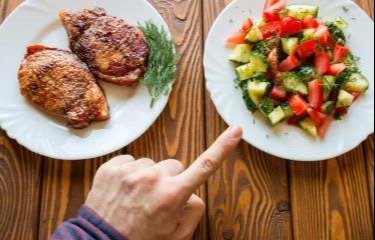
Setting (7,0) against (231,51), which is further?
(7,0)

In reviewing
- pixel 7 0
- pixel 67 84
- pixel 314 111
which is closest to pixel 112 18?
pixel 67 84

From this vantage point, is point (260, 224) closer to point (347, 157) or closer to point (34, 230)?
point (347, 157)

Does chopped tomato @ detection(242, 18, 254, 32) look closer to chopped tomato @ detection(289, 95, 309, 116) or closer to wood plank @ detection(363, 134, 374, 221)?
chopped tomato @ detection(289, 95, 309, 116)

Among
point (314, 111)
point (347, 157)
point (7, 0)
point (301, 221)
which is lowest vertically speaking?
point (301, 221)

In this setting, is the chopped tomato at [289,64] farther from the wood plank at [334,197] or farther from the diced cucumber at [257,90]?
the wood plank at [334,197]

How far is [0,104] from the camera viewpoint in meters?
1.39

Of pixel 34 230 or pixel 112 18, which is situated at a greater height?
pixel 112 18

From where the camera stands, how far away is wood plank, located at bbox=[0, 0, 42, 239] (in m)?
1.37

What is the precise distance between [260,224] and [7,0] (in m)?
1.00

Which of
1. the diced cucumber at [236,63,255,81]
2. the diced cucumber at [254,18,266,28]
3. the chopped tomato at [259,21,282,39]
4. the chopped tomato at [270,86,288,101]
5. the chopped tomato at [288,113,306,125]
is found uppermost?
the diced cucumber at [254,18,266,28]

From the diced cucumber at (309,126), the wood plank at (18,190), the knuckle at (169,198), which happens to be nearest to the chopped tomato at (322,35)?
the diced cucumber at (309,126)

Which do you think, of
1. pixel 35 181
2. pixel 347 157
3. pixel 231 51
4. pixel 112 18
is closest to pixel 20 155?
pixel 35 181

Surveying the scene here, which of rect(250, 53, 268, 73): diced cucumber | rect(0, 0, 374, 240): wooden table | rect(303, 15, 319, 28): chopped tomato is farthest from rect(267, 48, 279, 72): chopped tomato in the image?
rect(0, 0, 374, 240): wooden table

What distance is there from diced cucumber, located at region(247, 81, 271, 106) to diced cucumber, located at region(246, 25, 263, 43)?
12 cm
